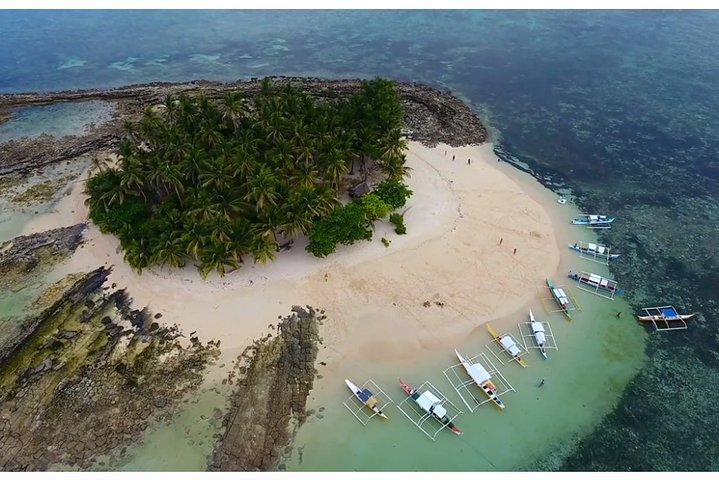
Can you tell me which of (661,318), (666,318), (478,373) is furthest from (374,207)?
(666,318)

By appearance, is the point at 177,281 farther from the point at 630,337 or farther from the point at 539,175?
the point at 539,175

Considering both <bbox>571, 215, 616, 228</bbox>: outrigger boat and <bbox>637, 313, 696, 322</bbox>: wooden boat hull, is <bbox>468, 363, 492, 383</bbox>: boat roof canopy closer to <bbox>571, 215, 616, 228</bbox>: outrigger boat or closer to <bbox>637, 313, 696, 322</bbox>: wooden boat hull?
<bbox>637, 313, 696, 322</bbox>: wooden boat hull

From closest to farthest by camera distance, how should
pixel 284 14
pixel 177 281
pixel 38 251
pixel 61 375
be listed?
pixel 61 375
pixel 177 281
pixel 38 251
pixel 284 14

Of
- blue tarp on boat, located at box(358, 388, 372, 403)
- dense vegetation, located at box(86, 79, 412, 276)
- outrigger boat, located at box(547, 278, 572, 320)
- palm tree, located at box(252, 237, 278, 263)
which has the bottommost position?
blue tarp on boat, located at box(358, 388, 372, 403)

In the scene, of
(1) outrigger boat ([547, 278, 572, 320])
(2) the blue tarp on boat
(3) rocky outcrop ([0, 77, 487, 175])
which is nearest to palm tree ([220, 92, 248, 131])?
(3) rocky outcrop ([0, 77, 487, 175])

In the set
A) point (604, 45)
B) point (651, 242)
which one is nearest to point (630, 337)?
point (651, 242)
